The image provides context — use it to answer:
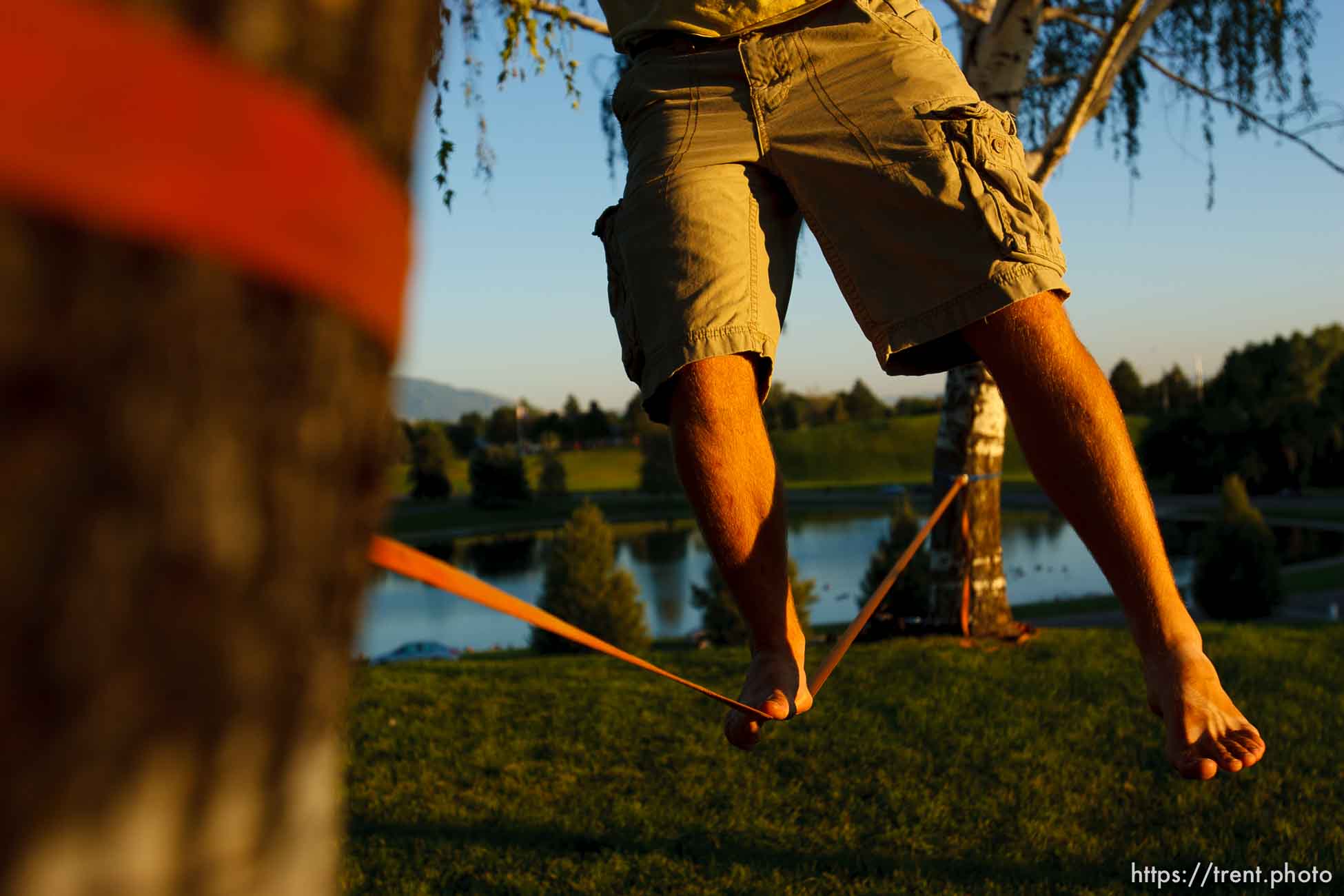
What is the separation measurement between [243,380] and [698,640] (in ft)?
62.3

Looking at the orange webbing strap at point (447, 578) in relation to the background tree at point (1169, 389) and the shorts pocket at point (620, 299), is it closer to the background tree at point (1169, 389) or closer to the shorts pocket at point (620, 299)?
the shorts pocket at point (620, 299)

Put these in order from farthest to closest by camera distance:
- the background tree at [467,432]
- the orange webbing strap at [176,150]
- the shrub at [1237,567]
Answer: the background tree at [467,432] < the shrub at [1237,567] < the orange webbing strap at [176,150]

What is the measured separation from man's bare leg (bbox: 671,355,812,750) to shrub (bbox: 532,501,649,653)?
14.9 metres

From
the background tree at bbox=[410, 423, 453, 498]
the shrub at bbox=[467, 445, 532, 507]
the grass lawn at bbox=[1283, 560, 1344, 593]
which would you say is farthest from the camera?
the background tree at bbox=[410, 423, 453, 498]

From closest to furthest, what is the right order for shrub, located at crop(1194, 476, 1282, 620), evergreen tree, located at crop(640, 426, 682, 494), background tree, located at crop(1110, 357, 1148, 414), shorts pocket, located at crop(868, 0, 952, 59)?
1. shorts pocket, located at crop(868, 0, 952, 59)
2. shrub, located at crop(1194, 476, 1282, 620)
3. evergreen tree, located at crop(640, 426, 682, 494)
4. background tree, located at crop(1110, 357, 1148, 414)

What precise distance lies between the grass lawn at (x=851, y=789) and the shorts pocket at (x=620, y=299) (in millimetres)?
1291

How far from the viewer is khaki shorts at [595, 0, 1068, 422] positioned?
189 cm

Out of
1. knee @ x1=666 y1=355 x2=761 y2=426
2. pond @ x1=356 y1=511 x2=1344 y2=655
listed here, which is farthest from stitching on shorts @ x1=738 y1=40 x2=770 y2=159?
pond @ x1=356 y1=511 x2=1344 y2=655

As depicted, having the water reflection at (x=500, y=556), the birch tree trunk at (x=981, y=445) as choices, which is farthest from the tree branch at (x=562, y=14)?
the water reflection at (x=500, y=556)

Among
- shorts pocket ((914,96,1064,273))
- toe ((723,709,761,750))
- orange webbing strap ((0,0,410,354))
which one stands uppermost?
shorts pocket ((914,96,1064,273))

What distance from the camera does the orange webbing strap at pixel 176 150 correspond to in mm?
396

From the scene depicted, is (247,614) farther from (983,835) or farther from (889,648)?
(889,648)

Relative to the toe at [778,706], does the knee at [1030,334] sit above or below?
above

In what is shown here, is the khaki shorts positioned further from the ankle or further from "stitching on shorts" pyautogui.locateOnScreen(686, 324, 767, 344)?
the ankle
